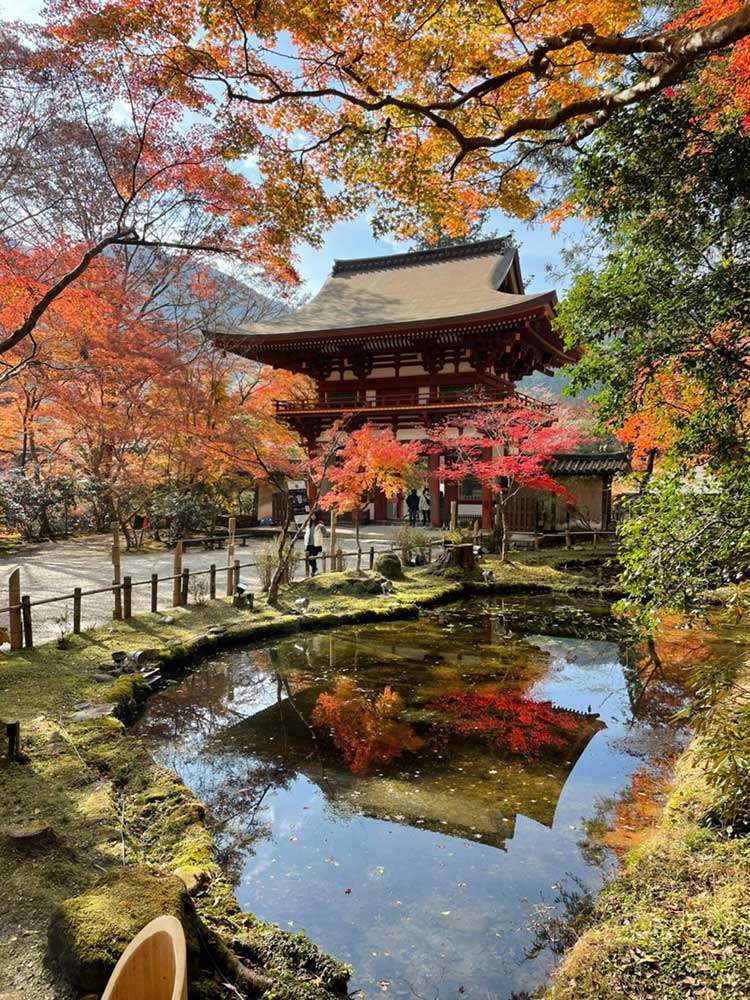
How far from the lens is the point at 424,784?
5086 mm

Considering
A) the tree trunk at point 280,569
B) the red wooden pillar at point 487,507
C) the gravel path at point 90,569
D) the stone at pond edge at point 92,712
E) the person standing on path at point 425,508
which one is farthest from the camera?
the person standing on path at point 425,508

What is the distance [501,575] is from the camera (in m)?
13.9

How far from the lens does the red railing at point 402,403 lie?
693 inches

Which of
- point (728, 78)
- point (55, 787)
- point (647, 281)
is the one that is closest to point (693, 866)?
point (647, 281)

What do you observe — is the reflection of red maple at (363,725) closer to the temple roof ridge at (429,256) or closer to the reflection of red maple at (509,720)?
the reflection of red maple at (509,720)

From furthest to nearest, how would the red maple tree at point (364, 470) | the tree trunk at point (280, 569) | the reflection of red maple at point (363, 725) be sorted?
the red maple tree at point (364, 470) < the tree trunk at point (280, 569) < the reflection of red maple at point (363, 725)

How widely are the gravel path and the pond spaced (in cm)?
239

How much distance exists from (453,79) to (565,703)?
6.86 m

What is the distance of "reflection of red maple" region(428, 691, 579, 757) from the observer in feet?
19.6

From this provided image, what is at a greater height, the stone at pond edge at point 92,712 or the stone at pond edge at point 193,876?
the stone at pond edge at point 92,712

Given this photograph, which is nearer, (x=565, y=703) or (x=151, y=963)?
(x=151, y=963)

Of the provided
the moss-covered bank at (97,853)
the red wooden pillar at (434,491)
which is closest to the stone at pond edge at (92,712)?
the moss-covered bank at (97,853)

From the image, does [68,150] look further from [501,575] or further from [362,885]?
[362,885]

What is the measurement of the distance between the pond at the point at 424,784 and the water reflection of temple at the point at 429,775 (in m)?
0.02
